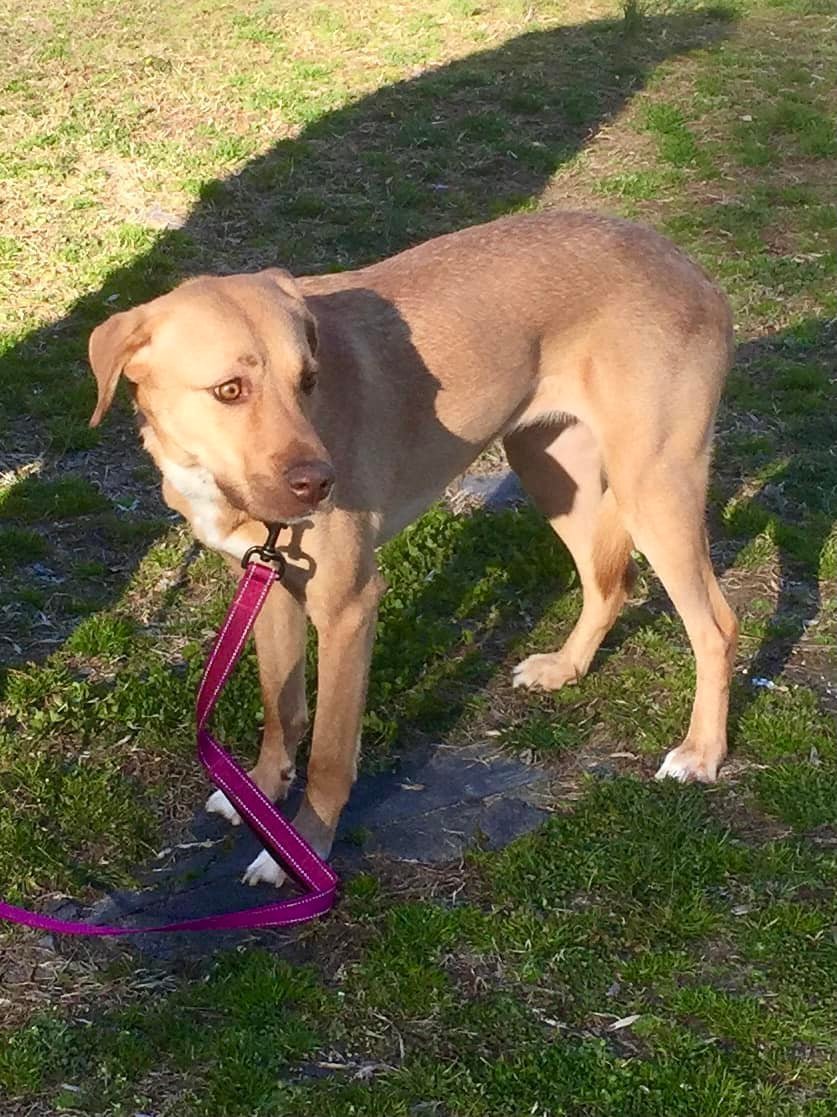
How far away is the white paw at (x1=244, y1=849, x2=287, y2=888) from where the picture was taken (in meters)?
4.02

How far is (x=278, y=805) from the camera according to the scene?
4414 millimetres

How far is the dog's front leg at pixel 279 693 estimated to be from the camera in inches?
169

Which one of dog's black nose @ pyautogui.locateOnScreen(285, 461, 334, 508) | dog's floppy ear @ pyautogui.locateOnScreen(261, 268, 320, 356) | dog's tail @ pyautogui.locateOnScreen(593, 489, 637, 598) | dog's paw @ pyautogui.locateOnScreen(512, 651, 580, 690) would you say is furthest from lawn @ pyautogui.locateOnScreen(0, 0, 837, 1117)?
dog's floppy ear @ pyautogui.locateOnScreen(261, 268, 320, 356)

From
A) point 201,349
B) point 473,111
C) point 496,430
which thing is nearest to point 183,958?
point 201,349

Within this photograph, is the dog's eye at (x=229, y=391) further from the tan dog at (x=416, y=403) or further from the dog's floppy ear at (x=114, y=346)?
the dog's floppy ear at (x=114, y=346)

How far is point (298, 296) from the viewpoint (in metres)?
3.82

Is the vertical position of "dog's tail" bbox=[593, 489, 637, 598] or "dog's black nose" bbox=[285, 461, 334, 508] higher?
"dog's black nose" bbox=[285, 461, 334, 508]

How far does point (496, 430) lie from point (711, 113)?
7.67 meters

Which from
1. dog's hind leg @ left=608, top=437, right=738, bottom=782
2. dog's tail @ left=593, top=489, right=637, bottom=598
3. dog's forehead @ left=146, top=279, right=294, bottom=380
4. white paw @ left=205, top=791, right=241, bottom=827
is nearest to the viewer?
dog's forehead @ left=146, top=279, right=294, bottom=380

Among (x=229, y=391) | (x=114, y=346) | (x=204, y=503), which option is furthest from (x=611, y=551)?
(x=114, y=346)

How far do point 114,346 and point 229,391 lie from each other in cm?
34

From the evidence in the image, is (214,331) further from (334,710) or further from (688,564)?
(688,564)

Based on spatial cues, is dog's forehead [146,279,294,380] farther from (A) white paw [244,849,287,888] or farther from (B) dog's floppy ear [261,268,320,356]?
(A) white paw [244,849,287,888]

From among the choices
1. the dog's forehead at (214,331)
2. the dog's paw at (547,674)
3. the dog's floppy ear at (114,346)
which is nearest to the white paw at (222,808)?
the dog's paw at (547,674)
